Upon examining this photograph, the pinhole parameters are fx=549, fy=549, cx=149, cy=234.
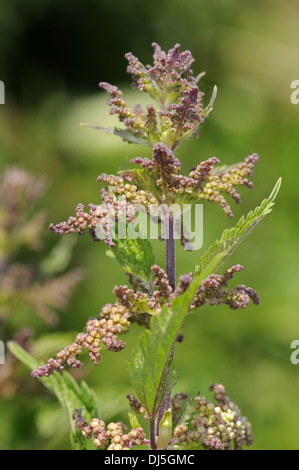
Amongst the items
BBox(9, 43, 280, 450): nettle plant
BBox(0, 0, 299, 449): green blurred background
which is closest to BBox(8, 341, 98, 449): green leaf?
BBox(9, 43, 280, 450): nettle plant

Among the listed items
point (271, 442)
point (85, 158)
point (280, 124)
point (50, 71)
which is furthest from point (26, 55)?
point (271, 442)

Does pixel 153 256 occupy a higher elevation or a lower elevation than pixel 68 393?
higher

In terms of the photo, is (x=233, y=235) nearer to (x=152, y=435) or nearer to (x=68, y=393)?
(x=152, y=435)

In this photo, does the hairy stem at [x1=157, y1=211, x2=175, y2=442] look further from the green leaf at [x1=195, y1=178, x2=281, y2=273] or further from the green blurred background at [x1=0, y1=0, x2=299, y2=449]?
the green blurred background at [x1=0, y1=0, x2=299, y2=449]

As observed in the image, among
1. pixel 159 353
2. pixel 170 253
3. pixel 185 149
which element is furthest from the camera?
pixel 185 149

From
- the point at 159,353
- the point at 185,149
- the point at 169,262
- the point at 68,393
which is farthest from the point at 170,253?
the point at 185,149

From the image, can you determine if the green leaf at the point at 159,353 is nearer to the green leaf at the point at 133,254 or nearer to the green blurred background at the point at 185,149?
the green leaf at the point at 133,254
